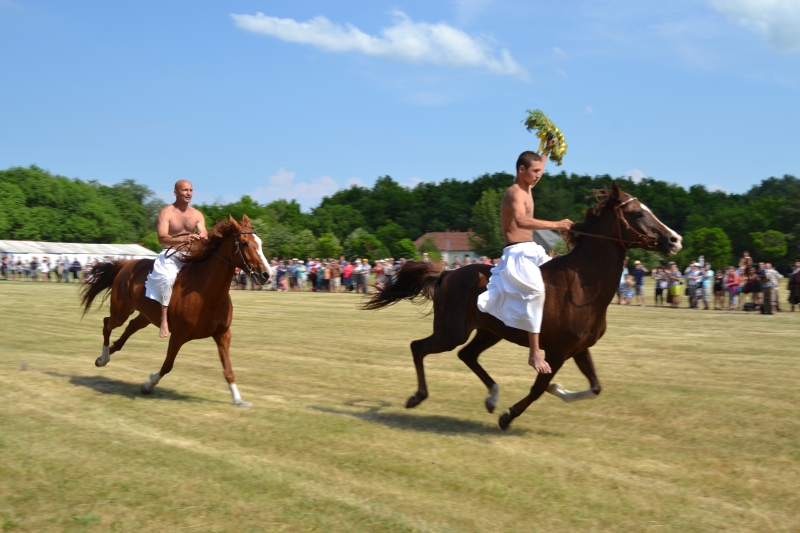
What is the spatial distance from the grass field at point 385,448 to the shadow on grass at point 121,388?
52mm

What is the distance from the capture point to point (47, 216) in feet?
357

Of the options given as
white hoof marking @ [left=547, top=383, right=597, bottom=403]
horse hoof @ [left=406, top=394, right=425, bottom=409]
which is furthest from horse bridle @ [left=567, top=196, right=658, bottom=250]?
horse hoof @ [left=406, top=394, right=425, bottom=409]

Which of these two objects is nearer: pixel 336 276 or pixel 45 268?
pixel 336 276

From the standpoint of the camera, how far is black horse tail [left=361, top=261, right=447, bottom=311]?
30.5 feet

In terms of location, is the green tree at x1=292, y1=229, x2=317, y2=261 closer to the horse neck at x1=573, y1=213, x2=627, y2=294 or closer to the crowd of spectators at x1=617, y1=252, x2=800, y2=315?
the crowd of spectators at x1=617, y1=252, x2=800, y2=315

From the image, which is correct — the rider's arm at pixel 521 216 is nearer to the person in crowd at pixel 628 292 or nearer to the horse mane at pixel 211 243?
the horse mane at pixel 211 243

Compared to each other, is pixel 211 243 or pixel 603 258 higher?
pixel 211 243

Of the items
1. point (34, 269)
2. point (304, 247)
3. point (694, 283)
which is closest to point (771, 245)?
point (304, 247)

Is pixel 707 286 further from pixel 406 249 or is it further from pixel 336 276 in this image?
pixel 406 249

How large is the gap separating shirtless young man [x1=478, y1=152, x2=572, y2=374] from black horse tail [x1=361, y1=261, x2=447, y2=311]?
1.12 metres

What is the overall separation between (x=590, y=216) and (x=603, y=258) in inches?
20.2

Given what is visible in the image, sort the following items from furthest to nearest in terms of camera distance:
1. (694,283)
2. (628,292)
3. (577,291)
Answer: (628,292), (694,283), (577,291)

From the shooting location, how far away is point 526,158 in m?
8.05

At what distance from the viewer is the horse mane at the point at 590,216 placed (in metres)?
8.03
